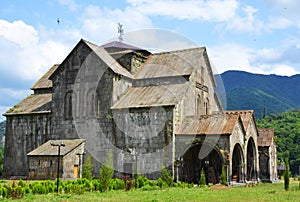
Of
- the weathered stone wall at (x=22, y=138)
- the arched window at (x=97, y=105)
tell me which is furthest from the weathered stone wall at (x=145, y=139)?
the weathered stone wall at (x=22, y=138)

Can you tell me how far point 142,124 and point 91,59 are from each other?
23.2ft

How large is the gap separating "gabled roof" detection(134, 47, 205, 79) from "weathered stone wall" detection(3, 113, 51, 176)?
366 inches

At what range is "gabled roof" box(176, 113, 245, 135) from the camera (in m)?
26.4

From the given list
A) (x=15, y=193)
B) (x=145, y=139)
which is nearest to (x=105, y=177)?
(x=15, y=193)

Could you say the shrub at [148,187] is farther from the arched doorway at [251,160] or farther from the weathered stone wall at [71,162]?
the arched doorway at [251,160]

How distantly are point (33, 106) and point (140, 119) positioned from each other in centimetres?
1159

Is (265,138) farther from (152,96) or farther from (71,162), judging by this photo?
(71,162)

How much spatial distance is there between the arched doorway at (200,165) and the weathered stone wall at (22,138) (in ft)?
40.0

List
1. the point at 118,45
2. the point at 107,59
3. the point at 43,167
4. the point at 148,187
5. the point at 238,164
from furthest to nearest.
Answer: the point at 118,45 → the point at 107,59 → the point at 238,164 → the point at 43,167 → the point at 148,187

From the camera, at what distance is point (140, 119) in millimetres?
28828

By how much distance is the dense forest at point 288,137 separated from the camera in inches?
2248

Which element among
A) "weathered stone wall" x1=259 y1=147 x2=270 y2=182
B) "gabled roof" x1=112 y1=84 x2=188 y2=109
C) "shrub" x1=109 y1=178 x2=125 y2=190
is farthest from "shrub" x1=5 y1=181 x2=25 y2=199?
"weathered stone wall" x1=259 y1=147 x2=270 y2=182

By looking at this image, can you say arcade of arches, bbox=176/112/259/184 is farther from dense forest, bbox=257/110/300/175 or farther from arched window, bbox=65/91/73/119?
dense forest, bbox=257/110/300/175

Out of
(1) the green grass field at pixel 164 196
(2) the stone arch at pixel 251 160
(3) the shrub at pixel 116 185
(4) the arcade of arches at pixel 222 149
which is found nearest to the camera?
(1) the green grass field at pixel 164 196
